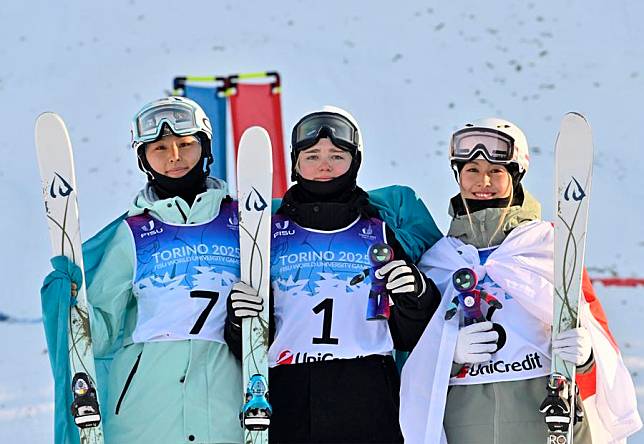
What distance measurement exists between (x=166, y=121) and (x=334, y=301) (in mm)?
891

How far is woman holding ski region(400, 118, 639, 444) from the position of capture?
3752 millimetres

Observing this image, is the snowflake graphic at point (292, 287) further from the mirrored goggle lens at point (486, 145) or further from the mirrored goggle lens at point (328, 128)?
the mirrored goggle lens at point (486, 145)

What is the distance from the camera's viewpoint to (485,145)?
412 centimetres

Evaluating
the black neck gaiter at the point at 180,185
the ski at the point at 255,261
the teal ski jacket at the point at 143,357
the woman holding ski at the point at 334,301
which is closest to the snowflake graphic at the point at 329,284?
the woman holding ski at the point at 334,301

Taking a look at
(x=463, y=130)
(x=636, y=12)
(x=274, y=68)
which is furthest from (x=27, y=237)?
(x=636, y=12)

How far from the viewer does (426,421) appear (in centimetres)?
379

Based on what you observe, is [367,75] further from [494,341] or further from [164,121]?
[494,341]

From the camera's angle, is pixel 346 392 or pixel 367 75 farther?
pixel 367 75

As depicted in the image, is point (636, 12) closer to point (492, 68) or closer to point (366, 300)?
point (492, 68)

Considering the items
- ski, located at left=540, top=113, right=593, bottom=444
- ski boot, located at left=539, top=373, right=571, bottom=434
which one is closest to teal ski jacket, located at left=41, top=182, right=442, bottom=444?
ski, located at left=540, top=113, right=593, bottom=444

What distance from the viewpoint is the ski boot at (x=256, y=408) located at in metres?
3.73

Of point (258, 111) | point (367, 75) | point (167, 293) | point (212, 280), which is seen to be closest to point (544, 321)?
point (212, 280)

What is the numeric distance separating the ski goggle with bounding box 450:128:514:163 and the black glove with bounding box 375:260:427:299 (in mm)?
558

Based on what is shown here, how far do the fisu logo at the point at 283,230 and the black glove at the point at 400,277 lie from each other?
453mm
